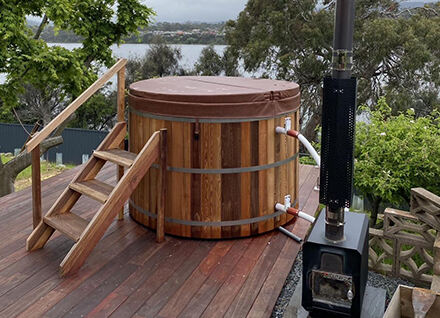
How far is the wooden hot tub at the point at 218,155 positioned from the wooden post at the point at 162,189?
0.05 metres

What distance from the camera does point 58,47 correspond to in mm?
6559

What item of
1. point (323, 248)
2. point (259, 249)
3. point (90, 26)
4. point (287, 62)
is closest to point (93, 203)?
point (259, 249)

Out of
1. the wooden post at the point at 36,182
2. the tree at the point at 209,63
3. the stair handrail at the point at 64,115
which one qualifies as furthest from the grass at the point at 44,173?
the stair handrail at the point at 64,115

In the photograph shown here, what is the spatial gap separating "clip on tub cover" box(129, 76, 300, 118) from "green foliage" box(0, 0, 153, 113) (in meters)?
2.90

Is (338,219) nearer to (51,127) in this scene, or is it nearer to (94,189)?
(94,189)

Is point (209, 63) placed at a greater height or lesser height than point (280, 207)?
greater

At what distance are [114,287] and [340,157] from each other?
5.39 feet

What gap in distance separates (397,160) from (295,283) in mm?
1818

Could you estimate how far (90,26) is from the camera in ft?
23.3

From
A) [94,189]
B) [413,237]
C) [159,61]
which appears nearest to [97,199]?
[94,189]

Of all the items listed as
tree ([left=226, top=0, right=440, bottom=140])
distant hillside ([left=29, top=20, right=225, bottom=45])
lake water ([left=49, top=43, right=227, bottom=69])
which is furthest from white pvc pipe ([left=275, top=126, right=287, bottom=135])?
lake water ([left=49, top=43, right=227, bottom=69])

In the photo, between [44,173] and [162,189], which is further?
[44,173]

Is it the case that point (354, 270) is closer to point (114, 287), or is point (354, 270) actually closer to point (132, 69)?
point (114, 287)

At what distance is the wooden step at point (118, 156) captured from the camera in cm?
323
